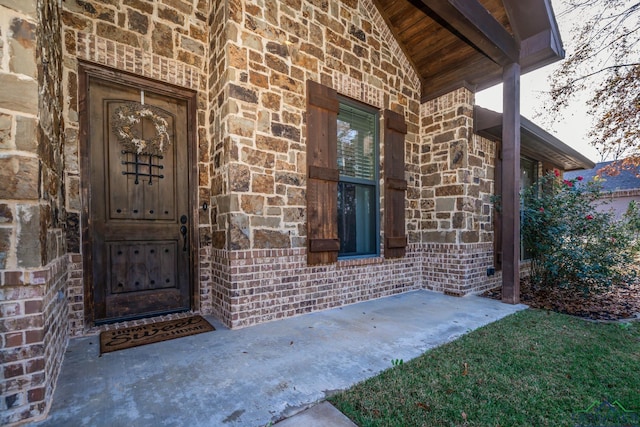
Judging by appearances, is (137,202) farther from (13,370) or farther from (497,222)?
(497,222)

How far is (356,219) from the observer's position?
4.10 m

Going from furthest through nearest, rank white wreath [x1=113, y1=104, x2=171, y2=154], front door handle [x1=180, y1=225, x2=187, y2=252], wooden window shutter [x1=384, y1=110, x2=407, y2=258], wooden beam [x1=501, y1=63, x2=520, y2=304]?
wooden window shutter [x1=384, y1=110, x2=407, y2=258] → wooden beam [x1=501, y1=63, x2=520, y2=304] → front door handle [x1=180, y1=225, x2=187, y2=252] → white wreath [x1=113, y1=104, x2=171, y2=154]

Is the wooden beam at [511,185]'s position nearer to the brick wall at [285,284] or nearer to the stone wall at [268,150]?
the brick wall at [285,284]

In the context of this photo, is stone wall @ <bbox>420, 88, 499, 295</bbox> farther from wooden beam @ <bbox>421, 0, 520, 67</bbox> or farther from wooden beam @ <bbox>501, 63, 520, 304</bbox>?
wooden beam @ <bbox>421, 0, 520, 67</bbox>

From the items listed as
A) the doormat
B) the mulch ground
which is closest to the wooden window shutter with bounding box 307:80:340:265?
the doormat

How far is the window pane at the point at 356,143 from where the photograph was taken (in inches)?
155

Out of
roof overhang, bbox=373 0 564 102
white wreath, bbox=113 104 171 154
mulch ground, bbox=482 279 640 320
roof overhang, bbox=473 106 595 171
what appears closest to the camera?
white wreath, bbox=113 104 171 154

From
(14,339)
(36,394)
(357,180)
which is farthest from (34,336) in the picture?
(357,180)

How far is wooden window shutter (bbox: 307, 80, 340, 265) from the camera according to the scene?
3406 millimetres

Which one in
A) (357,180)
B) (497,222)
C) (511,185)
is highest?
(357,180)

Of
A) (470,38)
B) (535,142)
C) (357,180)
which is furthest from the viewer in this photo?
(535,142)

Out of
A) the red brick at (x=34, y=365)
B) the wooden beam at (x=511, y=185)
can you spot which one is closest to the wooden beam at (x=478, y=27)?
the wooden beam at (x=511, y=185)

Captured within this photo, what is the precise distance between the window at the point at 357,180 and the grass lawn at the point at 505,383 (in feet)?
6.01

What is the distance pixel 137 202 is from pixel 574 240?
563 cm
